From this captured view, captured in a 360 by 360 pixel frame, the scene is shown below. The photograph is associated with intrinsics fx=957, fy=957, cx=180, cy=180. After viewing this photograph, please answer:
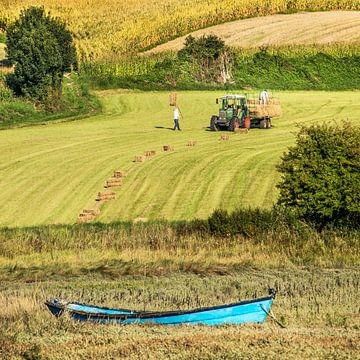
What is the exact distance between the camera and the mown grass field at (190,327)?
49.2ft

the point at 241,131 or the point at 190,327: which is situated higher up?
the point at 190,327

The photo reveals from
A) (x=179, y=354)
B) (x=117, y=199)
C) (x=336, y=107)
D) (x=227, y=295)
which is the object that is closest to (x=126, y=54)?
(x=336, y=107)

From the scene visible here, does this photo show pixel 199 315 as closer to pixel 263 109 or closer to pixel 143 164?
pixel 143 164

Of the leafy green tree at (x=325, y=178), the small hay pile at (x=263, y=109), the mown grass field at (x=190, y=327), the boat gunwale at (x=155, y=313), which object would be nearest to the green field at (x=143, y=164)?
the small hay pile at (x=263, y=109)

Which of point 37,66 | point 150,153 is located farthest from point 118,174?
point 37,66

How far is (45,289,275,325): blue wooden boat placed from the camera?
51.5 feet

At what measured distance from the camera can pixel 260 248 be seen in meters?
24.9

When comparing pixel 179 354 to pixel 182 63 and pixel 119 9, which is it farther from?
pixel 119 9

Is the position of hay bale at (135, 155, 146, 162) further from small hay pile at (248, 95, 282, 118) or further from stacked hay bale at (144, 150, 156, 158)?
small hay pile at (248, 95, 282, 118)

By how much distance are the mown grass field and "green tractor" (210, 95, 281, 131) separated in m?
26.5

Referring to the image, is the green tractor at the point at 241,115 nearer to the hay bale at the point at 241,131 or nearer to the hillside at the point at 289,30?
the hay bale at the point at 241,131

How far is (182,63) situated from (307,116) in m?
21.2

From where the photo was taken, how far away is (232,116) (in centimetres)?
4891

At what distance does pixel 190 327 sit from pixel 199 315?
1.46ft
